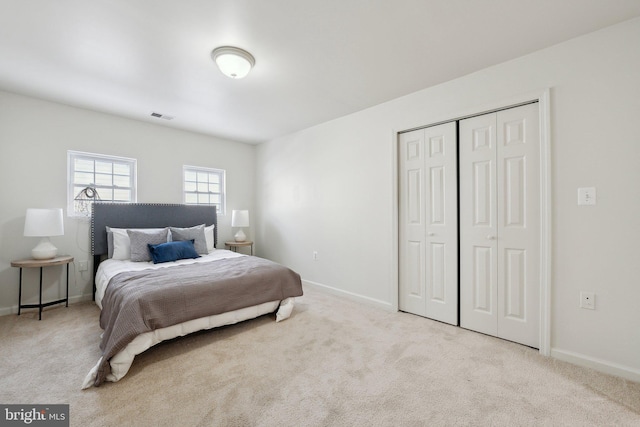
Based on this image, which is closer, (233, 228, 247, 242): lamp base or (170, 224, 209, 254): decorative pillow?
(170, 224, 209, 254): decorative pillow

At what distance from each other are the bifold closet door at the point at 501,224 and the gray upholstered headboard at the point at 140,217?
12.5ft

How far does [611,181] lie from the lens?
198 cm

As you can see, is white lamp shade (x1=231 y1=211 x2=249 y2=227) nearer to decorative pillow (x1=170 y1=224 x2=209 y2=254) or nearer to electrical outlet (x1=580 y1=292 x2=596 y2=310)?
decorative pillow (x1=170 y1=224 x2=209 y2=254)

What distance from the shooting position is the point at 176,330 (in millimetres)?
2328

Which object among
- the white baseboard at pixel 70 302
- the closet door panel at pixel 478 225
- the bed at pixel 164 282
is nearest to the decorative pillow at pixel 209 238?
the bed at pixel 164 282

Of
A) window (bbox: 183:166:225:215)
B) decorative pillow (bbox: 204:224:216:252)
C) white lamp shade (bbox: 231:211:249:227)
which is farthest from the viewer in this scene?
white lamp shade (bbox: 231:211:249:227)

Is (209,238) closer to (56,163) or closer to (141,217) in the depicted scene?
(141,217)

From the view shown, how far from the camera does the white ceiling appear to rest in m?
1.81

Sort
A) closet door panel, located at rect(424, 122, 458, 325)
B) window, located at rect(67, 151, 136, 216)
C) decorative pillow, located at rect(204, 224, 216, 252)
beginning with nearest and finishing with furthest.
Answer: closet door panel, located at rect(424, 122, 458, 325)
window, located at rect(67, 151, 136, 216)
decorative pillow, located at rect(204, 224, 216, 252)

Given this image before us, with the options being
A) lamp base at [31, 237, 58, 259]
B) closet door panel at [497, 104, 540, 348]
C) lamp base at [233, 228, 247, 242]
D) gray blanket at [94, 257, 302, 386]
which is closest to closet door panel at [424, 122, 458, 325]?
closet door panel at [497, 104, 540, 348]

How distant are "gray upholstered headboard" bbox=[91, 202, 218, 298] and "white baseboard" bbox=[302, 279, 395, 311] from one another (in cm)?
188

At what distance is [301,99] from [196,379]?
2.88 metres

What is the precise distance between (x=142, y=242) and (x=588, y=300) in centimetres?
450

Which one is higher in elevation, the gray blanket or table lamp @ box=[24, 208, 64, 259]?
table lamp @ box=[24, 208, 64, 259]
